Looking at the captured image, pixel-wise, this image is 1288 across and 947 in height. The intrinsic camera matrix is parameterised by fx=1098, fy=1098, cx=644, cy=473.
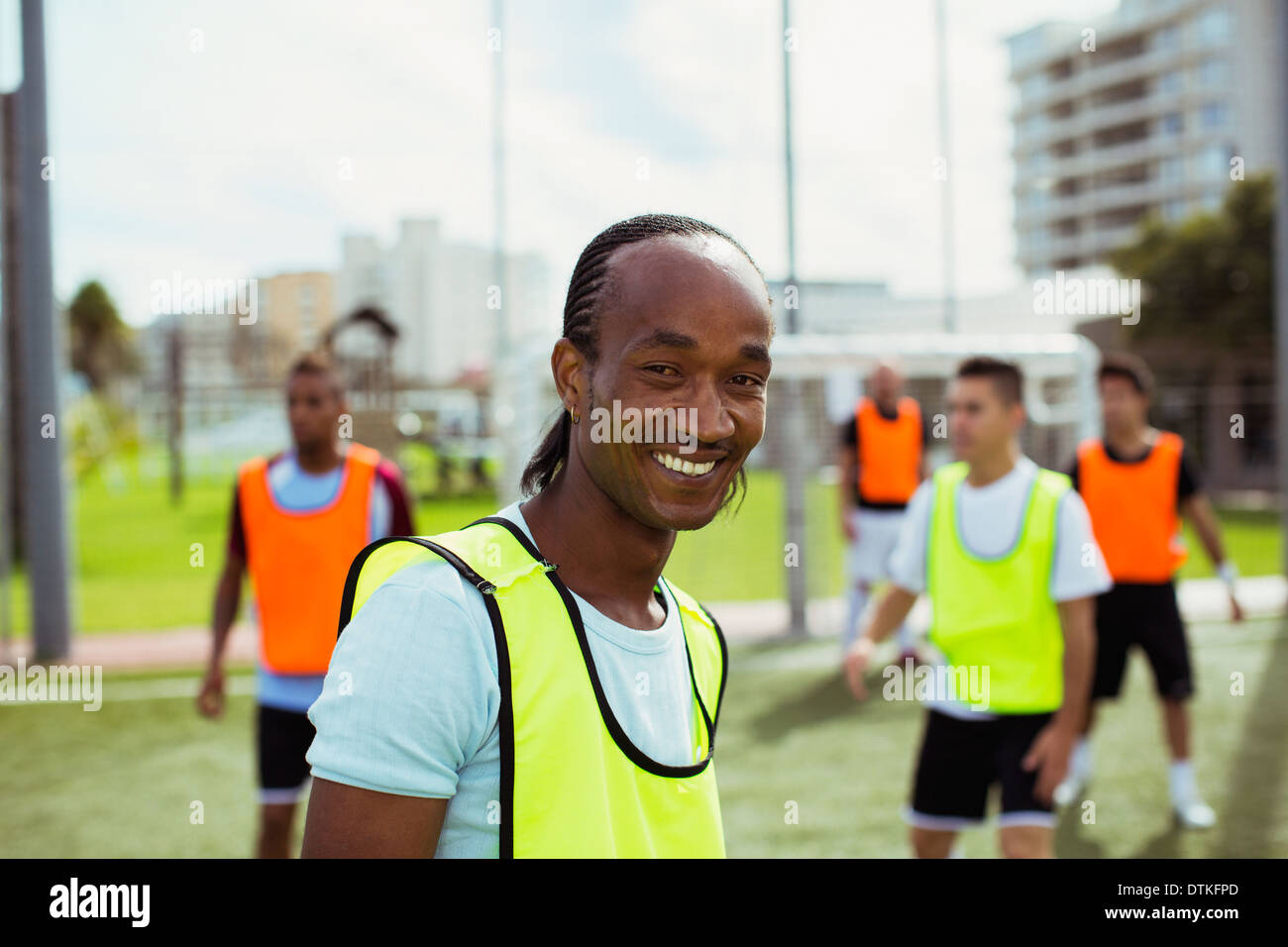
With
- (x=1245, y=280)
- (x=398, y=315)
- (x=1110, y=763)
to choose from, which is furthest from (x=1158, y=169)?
(x=1110, y=763)

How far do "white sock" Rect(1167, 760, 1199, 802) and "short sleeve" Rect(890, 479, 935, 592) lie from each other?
1.90 m

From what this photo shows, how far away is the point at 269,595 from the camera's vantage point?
3.56 meters

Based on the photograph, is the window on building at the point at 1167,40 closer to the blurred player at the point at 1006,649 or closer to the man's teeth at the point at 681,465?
the blurred player at the point at 1006,649

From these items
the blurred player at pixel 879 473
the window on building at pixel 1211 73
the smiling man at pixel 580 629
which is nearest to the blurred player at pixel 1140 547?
the blurred player at pixel 879 473

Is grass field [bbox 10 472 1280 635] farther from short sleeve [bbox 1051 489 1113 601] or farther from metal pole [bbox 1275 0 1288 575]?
short sleeve [bbox 1051 489 1113 601]

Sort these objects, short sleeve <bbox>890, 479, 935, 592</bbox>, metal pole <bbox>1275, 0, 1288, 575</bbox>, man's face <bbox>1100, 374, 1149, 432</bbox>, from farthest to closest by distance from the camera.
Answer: metal pole <bbox>1275, 0, 1288, 575</bbox>, man's face <bbox>1100, 374, 1149, 432</bbox>, short sleeve <bbox>890, 479, 935, 592</bbox>

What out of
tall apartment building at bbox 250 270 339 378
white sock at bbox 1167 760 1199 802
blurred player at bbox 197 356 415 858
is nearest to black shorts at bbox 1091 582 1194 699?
white sock at bbox 1167 760 1199 802

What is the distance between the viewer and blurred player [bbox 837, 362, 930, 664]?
731cm

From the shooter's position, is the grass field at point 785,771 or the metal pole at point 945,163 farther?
the metal pole at point 945,163

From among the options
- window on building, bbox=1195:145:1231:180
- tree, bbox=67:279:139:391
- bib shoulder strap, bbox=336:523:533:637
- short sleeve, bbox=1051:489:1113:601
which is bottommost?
short sleeve, bbox=1051:489:1113:601

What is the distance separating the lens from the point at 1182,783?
4602 mm

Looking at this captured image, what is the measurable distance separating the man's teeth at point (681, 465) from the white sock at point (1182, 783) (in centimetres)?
424

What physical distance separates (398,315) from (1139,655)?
17325mm

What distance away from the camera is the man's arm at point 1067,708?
2939mm
